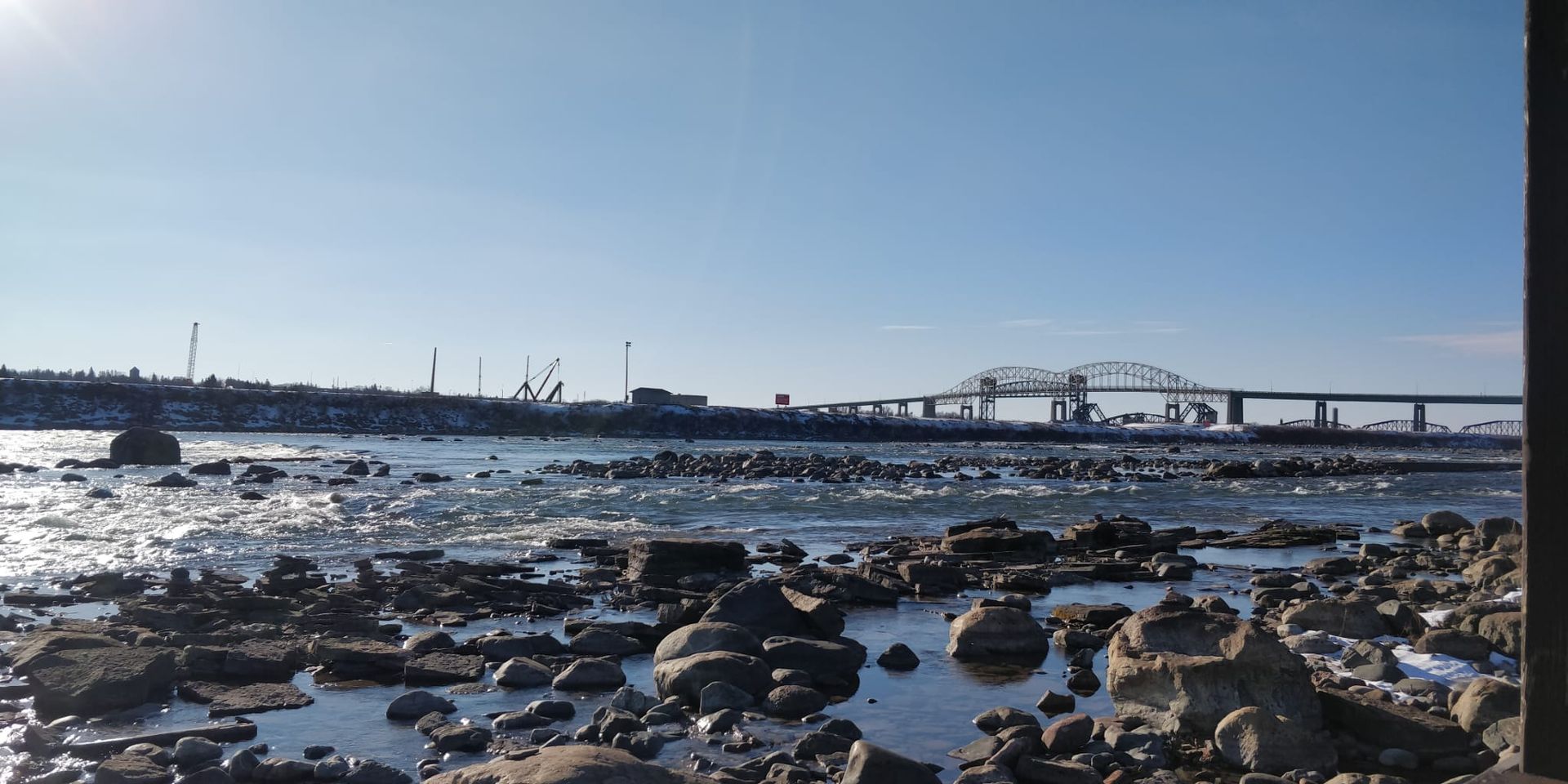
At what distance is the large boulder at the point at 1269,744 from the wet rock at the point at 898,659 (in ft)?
10.5

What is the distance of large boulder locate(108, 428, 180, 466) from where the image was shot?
40750mm

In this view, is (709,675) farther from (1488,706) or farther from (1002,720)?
(1488,706)

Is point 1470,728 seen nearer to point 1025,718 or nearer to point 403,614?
point 1025,718

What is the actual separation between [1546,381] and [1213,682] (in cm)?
456

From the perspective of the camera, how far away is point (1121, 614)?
11875mm

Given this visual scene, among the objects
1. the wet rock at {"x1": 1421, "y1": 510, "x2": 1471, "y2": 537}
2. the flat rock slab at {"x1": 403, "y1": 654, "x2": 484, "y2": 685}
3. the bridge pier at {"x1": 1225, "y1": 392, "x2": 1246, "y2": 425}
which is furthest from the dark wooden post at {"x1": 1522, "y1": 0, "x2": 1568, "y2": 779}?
the bridge pier at {"x1": 1225, "y1": 392, "x2": 1246, "y2": 425}

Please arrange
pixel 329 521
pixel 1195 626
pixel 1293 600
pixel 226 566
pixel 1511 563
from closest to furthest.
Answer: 1. pixel 1195 626
2. pixel 1293 600
3. pixel 1511 563
4. pixel 226 566
5. pixel 329 521

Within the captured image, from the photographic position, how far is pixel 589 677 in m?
8.94

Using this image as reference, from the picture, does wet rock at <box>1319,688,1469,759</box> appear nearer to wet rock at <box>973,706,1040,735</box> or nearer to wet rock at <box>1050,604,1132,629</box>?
wet rock at <box>973,706,1040,735</box>

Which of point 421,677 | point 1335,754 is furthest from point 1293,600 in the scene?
point 421,677

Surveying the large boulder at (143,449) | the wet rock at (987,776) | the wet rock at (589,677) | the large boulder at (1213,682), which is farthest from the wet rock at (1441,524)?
the large boulder at (143,449)

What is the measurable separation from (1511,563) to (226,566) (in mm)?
18226

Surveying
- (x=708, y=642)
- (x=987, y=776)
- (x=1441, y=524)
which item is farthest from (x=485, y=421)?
(x=987, y=776)

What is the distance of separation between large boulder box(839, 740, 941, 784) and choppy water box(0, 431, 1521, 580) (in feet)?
41.5
